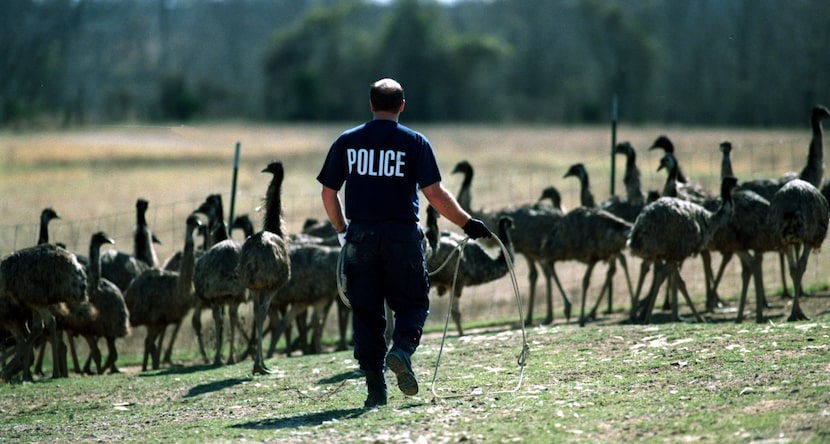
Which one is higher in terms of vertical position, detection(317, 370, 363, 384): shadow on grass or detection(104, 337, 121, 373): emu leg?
detection(317, 370, 363, 384): shadow on grass

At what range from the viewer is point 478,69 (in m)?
88.4

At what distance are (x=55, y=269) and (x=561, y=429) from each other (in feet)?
26.1

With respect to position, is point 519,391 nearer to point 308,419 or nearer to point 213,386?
point 308,419

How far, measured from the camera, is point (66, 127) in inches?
2514

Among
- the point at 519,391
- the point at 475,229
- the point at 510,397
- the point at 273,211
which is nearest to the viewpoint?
the point at 475,229

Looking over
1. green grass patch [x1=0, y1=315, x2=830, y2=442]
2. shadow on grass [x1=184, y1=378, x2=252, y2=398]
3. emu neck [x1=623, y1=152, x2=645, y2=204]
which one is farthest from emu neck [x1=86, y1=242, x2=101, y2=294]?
emu neck [x1=623, y1=152, x2=645, y2=204]

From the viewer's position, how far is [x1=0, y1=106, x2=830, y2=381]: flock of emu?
1439 centimetres

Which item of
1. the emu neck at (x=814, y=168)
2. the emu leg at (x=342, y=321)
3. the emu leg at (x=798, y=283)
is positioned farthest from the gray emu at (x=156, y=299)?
the emu neck at (x=814, y=168)

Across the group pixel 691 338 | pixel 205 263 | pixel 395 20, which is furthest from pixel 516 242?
pixel 395 20

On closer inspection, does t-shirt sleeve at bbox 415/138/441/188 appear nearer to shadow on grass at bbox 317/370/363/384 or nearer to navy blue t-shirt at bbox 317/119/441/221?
navy blue t-shirt at bbox 317/119/441/221

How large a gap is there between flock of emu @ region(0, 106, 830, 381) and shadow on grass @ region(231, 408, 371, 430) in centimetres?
342

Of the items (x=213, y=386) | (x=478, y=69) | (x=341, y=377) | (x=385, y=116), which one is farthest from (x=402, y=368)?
(x=478, y=69)

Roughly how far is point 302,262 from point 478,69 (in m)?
73.1

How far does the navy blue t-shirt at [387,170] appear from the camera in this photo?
9570 millimetres
